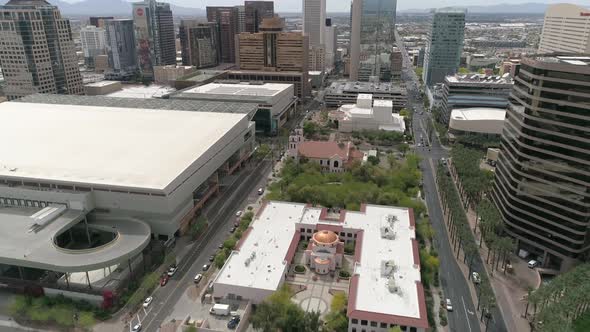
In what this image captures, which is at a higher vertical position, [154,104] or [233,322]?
[154,104]

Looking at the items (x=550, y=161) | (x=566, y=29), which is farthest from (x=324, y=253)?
(x=566, y=29)

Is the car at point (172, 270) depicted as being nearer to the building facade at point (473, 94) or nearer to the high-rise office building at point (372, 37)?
the building facade at point (473, 94)

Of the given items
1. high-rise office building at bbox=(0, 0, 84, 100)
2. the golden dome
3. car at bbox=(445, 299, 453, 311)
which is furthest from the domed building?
high-rise office building at bbox=(0, 0, 84, 100)

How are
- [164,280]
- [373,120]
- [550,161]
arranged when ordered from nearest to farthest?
[550,161]
[164,280]
[373,120]

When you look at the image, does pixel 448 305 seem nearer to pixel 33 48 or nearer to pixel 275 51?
pixel 275 51

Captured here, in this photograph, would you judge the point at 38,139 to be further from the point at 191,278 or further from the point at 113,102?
the point at 191,278

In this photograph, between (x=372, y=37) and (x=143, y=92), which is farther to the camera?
(x=372, y=37)

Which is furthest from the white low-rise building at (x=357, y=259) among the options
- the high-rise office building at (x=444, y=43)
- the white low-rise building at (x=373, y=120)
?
the high-rise office building at (x=444, y=43)
